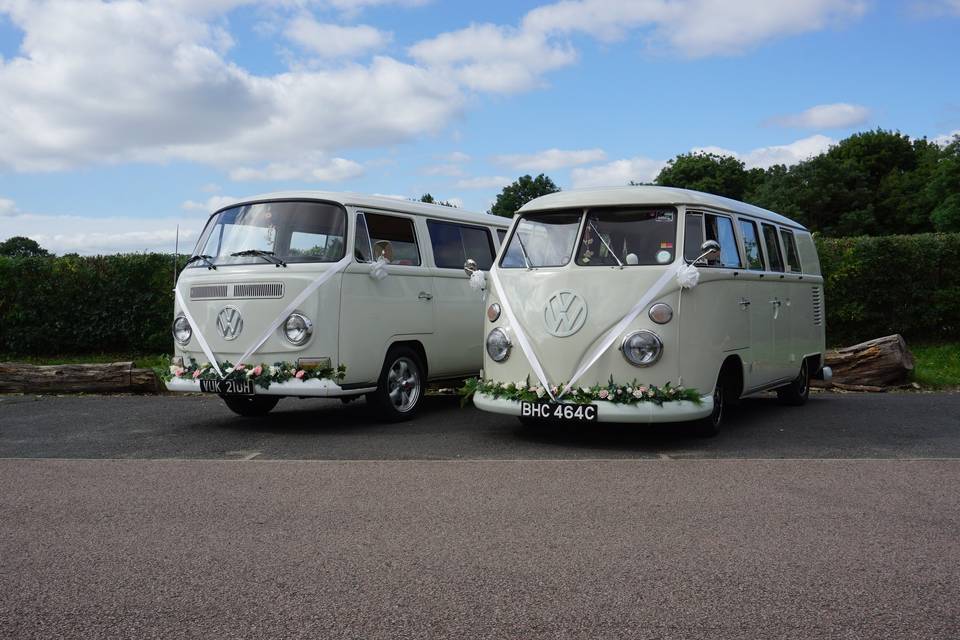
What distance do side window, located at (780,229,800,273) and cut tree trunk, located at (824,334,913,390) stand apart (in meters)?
2.76

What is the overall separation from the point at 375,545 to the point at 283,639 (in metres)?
1.35

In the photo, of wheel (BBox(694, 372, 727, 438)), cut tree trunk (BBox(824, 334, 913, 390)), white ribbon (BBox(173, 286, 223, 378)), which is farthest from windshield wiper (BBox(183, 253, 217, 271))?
cut tree trunk (BBox(824, 334, 913, 390))

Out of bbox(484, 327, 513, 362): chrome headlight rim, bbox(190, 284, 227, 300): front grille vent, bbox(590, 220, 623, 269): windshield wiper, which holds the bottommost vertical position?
bbox(484, 327, 513, 362): chrome headlight rim

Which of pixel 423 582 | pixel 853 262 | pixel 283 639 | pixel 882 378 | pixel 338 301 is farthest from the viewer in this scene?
pixel 853 262

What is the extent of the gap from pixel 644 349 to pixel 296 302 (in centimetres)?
339

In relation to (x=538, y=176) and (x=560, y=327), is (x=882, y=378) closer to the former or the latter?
(x=560, y=327)

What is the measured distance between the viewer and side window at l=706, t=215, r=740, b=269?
8586 millimetres

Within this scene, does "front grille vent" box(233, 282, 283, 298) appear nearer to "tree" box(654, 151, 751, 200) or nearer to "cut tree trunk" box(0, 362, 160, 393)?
"cut tree trunk" box(0, 362, 160, 393)

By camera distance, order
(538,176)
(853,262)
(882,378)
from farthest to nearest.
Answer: (538,176) → (853,262) → (882,378)

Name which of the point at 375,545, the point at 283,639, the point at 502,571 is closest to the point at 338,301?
the point at 375,545

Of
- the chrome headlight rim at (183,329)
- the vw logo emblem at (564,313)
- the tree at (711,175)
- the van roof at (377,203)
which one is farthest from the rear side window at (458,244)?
the tree at (711,175)

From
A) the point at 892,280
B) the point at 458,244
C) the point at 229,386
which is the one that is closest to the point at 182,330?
the point at 229,386

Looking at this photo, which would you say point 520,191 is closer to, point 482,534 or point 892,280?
point 892,280

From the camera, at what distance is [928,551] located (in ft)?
15.6
